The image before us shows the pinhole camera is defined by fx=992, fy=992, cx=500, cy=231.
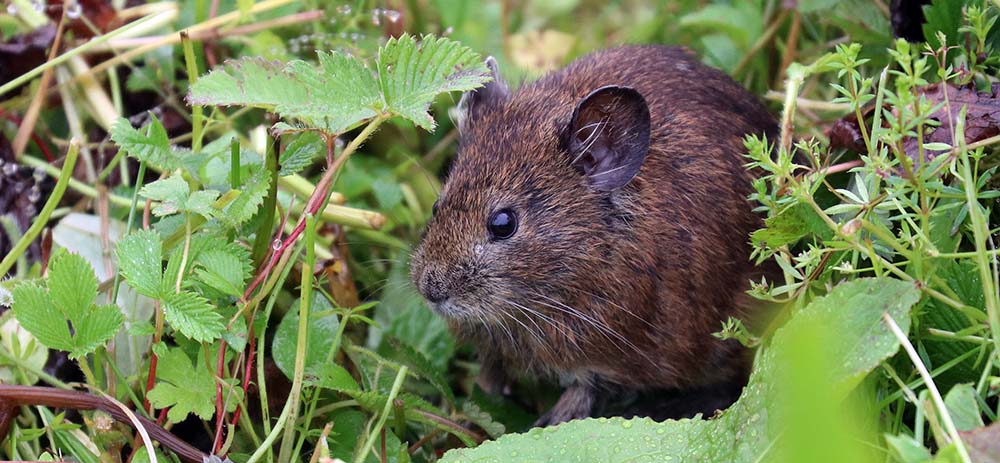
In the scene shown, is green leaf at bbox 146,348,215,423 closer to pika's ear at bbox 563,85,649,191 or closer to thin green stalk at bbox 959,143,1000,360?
pika's ear at bbox 563,85,649,191

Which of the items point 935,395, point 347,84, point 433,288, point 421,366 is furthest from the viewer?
point 421,366

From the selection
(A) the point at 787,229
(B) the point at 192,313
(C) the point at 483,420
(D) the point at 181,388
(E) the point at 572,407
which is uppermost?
(B) the point at 192,313

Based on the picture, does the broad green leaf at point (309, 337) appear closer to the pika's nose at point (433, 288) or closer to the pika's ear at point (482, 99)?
the pika's nose at point (433, 288)

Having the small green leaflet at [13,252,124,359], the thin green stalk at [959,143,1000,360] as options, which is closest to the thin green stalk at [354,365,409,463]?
the small green leaflet at [13,252,124,359]

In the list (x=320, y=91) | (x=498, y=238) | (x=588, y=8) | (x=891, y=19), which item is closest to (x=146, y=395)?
(x=320, y=91)

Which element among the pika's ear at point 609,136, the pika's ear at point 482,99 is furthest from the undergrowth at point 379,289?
the pika's ear at point 482,99

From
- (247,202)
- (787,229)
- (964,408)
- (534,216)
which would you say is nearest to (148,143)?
(247,202)

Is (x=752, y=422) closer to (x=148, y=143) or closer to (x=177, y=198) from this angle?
(x=177, y=198)
